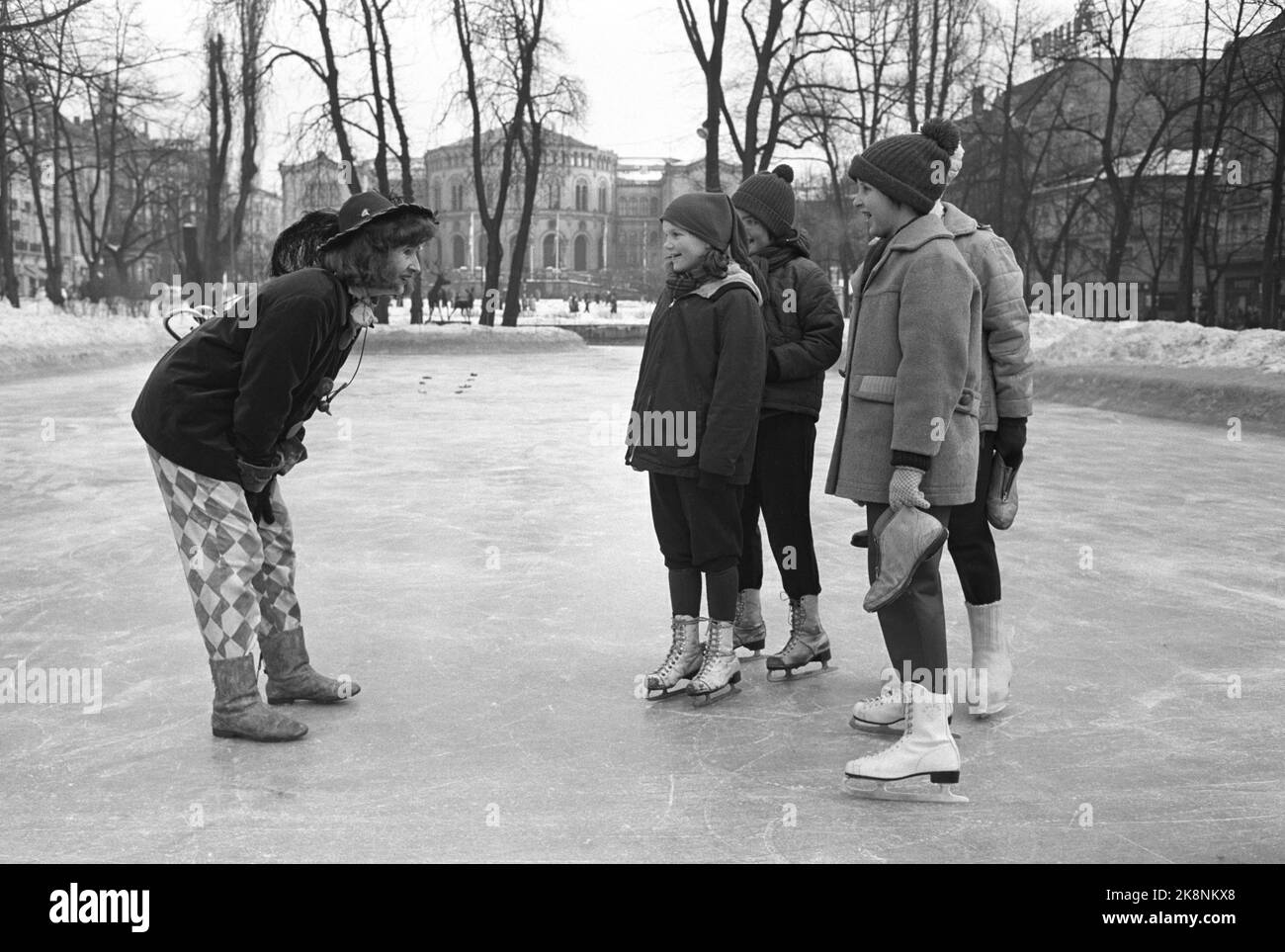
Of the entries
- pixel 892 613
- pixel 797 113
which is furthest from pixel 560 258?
pixel 892 613

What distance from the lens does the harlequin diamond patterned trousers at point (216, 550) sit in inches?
156

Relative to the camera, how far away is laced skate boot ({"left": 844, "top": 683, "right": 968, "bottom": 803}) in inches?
144

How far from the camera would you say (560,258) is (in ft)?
418

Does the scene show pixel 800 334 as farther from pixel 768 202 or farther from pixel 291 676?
pixel 291 676

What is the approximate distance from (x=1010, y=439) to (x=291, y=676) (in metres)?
2.55

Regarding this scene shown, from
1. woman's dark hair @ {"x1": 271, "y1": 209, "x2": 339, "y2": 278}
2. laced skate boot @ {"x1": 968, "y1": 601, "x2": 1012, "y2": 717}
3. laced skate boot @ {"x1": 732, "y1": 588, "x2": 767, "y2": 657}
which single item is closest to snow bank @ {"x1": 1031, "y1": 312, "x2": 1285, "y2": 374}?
laced skate boot @ {"x1": 732, "y1": 588, "x2": 767, "y2": 657}

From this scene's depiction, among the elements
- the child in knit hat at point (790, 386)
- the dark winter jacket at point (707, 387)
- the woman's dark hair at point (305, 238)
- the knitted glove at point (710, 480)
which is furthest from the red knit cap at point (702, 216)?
the woman's dark hair at point (305, 238)

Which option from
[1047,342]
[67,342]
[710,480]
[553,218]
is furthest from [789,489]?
[553,218]

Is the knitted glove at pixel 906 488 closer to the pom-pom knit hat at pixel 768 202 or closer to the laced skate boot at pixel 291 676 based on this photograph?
the pom-pom knit hat at pixel 768 202

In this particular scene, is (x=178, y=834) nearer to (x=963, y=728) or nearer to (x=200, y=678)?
(x=200, y=678)

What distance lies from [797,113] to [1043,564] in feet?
76.1

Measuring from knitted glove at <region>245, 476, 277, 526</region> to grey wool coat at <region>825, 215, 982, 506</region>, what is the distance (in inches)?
70.2

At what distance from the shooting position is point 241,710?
13.5ft

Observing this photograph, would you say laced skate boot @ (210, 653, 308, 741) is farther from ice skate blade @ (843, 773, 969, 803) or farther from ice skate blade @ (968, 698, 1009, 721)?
ice skate blade @ (968, 698, 1009, 721)
